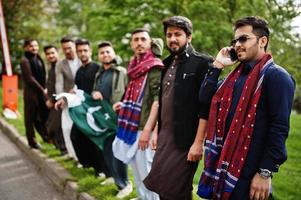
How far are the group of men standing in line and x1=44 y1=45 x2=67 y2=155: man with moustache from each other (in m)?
1.38

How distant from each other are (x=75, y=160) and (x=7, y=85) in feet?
19.1

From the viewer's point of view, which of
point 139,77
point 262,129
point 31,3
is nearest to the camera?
point 262,129

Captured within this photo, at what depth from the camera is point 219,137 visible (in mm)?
3006

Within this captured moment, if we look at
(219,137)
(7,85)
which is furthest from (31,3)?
(219,137)

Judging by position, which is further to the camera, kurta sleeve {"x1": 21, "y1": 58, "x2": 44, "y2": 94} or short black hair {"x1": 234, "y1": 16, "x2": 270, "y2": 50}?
kurta sleeve {"x1": 21, "y1": 58, "x2": 44, "y2": 94}

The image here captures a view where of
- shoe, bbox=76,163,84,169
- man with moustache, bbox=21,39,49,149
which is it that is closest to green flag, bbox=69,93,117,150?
shoe, bbox=76,163,84,169

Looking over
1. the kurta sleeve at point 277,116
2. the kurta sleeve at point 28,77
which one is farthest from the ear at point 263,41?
the kurta sleeve at point 28,77

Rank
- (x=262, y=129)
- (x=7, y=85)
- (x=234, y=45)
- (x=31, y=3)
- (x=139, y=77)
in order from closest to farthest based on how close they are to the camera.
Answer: (x=262, y=129)
(x=234, y=45)
(x=139, y=77)
(x=7, y=85)
(x=31, y=3)

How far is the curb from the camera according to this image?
5.48 metres

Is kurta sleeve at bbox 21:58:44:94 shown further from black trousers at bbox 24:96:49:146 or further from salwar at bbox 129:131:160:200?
salwar at bbox 129:131:160:200

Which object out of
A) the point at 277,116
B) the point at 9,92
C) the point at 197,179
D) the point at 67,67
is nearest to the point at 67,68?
the point at 67,67

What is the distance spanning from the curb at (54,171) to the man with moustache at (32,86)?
41 centimetres

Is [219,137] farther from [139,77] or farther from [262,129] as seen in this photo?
[139,77]

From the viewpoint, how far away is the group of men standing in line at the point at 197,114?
2746 millimetres
